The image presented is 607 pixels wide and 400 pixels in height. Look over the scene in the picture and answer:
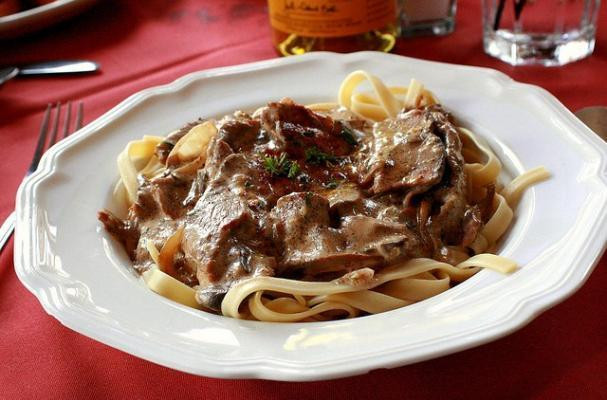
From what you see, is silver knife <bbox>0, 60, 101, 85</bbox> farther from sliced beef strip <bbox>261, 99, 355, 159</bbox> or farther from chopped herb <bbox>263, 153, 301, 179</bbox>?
chopped herb <bbox>263, 153, 301, 179</bbox>

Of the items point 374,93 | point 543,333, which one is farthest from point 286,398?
point 374,93

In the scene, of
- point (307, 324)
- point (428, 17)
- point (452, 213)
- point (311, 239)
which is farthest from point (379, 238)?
point (428, 17)

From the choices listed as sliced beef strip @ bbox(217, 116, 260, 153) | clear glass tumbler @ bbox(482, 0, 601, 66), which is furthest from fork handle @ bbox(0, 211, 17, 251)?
clear glass tumbler @ bbox(482, 0, 601, 66)

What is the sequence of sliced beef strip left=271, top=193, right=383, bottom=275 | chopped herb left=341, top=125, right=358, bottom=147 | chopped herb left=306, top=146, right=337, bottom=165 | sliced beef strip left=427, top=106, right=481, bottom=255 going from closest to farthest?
sliced beef strip left=271, top=193, right=383, bottom=275 → sliced beef strip left=427, top=106, right=481, bottom=255 → chopped herb left=306, top=146, right=337, bottom=165 → chopped herb left=341, top=125, right=358, bottom=147

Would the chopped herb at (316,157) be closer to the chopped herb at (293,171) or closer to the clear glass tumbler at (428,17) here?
the chopped herb at (293,171)

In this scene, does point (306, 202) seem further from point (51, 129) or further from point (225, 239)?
point (51, 129)

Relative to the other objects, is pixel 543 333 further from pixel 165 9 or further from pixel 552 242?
pixel 165 9

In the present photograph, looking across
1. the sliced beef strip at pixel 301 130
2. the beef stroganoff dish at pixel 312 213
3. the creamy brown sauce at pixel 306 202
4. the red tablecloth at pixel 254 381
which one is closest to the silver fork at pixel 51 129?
the red tablecloth at pixel 254 381
